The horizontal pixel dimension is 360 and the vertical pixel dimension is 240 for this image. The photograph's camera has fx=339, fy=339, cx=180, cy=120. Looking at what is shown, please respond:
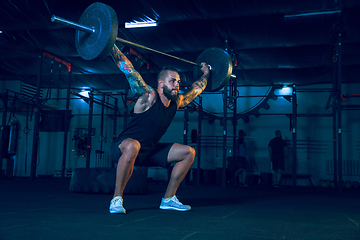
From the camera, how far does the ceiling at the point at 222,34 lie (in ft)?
15.8

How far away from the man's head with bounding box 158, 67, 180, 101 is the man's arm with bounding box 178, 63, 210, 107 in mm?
170

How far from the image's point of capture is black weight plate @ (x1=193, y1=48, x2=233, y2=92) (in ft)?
10.1

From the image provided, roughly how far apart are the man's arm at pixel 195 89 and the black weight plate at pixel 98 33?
2.39 ft

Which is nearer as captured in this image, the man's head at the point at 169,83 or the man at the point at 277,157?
the man's head at the point at 169,83

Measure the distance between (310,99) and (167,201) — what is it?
680 centimetres

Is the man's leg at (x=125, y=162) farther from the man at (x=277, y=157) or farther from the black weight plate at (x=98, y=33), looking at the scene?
the man at (x=277, y=157)

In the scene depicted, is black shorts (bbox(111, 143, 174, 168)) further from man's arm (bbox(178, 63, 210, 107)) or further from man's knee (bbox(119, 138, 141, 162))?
man's arm (bbox(178, 63, 210, 107))

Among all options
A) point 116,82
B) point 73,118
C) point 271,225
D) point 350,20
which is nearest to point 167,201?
point 271,225

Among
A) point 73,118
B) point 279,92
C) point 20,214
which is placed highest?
point 279,92

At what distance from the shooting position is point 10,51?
6785 mm

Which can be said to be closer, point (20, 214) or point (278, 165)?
point (20, 214)

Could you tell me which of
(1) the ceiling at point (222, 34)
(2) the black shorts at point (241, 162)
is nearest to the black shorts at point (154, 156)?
(1) the ceiling at point (222, 34)

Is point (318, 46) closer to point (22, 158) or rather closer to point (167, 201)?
point (167, 201)

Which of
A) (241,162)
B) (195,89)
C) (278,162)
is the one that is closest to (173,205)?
(195,89)
